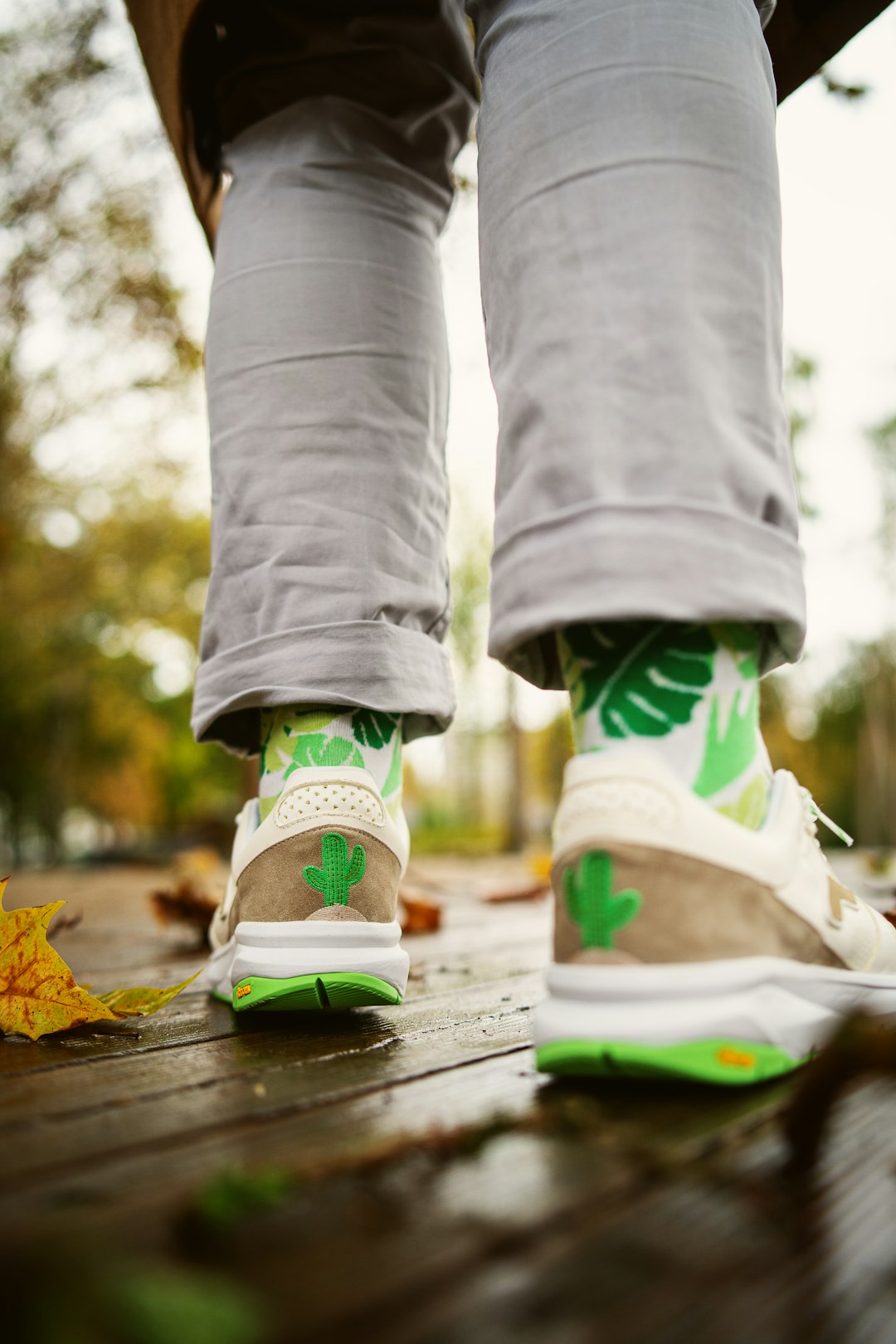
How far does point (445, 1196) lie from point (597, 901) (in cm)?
24

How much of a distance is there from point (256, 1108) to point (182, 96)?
110 centimetres

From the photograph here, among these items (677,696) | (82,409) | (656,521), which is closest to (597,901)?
(677,696)

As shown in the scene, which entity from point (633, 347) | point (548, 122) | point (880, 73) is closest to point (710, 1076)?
point (633, 347)

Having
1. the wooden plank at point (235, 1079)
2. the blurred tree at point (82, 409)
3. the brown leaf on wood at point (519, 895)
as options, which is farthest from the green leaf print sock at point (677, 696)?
the blurred tree at point (82, 409)

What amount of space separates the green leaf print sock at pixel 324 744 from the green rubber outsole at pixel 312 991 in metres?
0.19

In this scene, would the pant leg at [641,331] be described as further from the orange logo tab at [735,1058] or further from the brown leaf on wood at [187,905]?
the brown leaf on wood at [187,905]

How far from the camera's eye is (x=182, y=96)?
3.67 feet

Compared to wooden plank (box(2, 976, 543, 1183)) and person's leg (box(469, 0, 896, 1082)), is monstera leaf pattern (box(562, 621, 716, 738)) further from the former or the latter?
wooden plank (box(2, 976, 543, 1183))

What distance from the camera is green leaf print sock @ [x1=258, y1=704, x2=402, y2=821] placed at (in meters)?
0.97

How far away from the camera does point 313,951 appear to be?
0.90 metres

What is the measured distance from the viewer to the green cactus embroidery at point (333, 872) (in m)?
0.92

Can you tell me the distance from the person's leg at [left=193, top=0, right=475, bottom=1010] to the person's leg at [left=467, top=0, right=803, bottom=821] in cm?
29

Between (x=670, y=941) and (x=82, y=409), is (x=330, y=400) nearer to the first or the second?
(x=670, y=941)

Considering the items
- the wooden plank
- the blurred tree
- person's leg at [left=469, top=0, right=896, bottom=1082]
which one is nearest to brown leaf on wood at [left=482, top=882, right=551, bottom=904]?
the wooden plank
